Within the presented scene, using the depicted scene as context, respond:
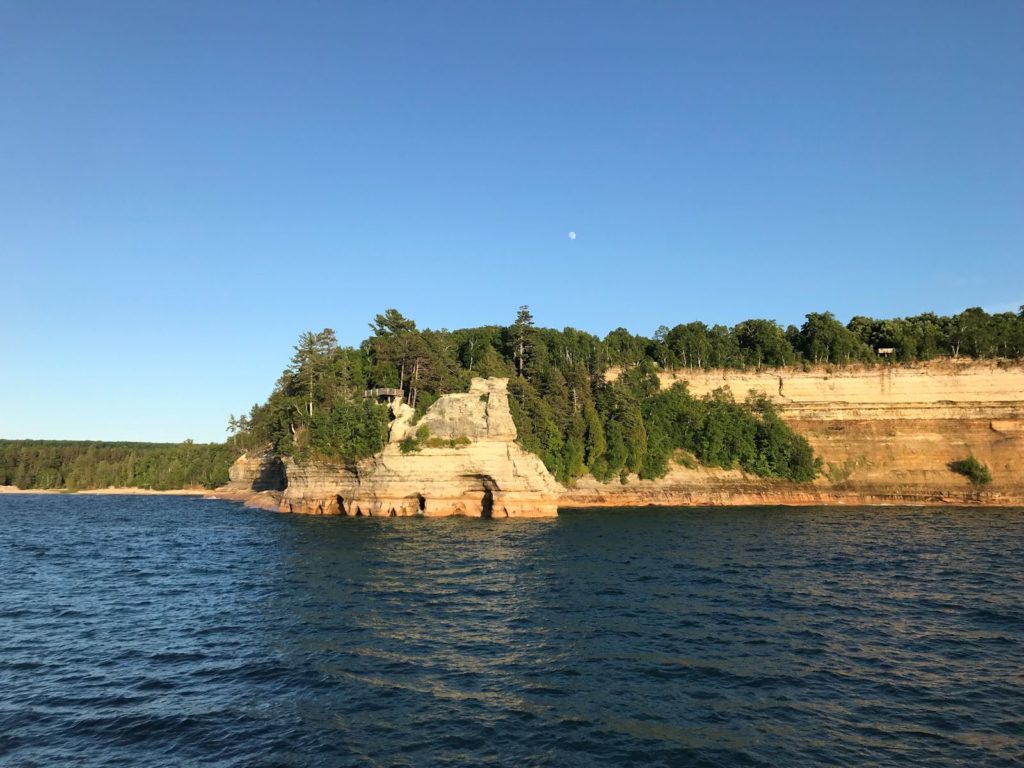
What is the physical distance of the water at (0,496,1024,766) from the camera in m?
11.7

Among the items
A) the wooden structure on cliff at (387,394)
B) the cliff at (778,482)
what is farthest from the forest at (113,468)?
the wooden structure on cliff at (387,394)

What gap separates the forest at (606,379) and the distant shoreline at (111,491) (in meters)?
65.3

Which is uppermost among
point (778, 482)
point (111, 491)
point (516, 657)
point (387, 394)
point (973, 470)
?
point (387, 394)

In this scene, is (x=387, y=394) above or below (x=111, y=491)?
above

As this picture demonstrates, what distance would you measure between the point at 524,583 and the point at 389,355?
130 ft

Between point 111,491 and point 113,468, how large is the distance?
7070 mm

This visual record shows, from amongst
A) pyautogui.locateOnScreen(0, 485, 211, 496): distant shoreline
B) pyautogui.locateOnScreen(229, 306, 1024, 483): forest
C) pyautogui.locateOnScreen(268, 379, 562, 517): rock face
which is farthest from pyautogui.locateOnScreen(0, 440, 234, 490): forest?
pyautogui.locateOnScreen(268, 379, 562, 517): rock face

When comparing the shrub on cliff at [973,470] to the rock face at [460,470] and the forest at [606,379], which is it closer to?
the forest at [606,379]

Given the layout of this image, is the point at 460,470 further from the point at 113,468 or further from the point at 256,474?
the point at 113,468

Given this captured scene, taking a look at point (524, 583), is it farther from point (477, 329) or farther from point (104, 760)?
point (477, 329)

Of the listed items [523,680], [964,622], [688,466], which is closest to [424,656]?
[523,680]

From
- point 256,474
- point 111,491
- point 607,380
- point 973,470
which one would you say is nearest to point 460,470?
point 607,380

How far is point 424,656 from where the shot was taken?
16.6 metres

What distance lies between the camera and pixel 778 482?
69.0 meters
